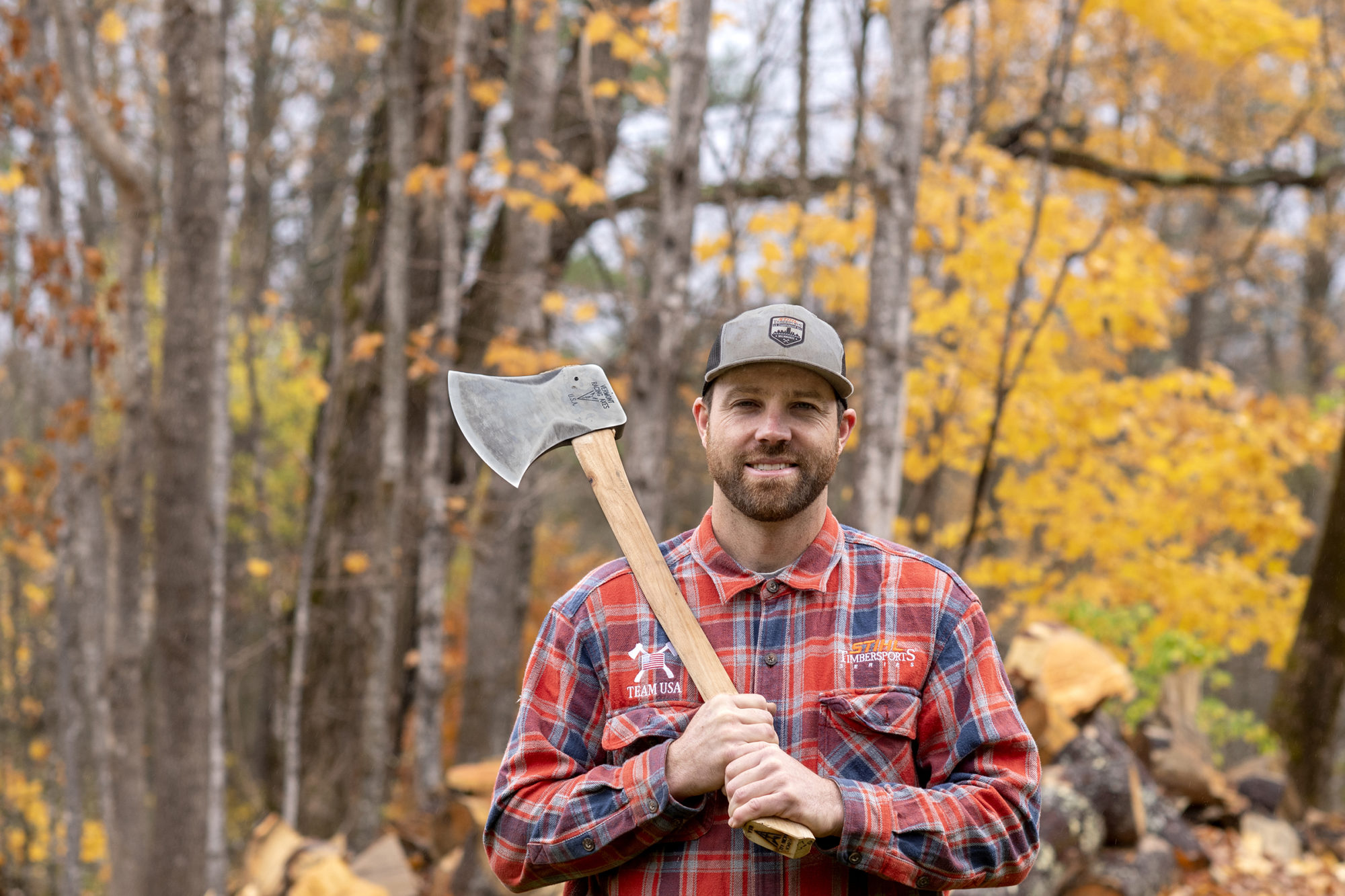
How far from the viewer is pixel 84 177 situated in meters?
9.58

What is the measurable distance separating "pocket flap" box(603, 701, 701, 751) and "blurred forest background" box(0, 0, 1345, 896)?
2.70 m

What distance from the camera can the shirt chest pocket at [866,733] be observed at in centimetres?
172

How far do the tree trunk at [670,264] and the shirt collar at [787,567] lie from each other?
8.15 ft

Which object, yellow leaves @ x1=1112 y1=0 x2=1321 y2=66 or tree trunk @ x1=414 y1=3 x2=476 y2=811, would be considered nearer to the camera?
tree trunk @ x1=414 y1=3 x2=476 y2=811

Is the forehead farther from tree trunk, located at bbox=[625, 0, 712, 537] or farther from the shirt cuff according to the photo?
tree trunk, located at bbox=[625, 0, 712, 537]

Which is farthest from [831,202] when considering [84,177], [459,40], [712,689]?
[84,177]

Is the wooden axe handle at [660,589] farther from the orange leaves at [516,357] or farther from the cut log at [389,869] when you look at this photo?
the orange leaves at [516,357]

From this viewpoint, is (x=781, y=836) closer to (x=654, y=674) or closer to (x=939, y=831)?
(x=939, y=831)

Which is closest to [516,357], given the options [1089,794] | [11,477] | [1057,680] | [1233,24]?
[1057,680]

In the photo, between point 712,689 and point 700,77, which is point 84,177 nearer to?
point 700,77

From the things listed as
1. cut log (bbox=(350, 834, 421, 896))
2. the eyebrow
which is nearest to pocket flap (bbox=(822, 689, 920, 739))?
the eyebrow

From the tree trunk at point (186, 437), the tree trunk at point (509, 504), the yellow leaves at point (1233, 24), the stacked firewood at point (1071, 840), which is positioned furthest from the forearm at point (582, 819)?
the yellow leaves at point (1233, 24)

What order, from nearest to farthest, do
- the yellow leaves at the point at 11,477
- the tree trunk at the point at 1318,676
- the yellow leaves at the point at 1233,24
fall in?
the tree trunk at the point at 1318,676
the yellow leaves at the point at 1233,24
the yellow leaves at the point at 11,477

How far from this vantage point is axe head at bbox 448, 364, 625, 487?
6.74 feet
